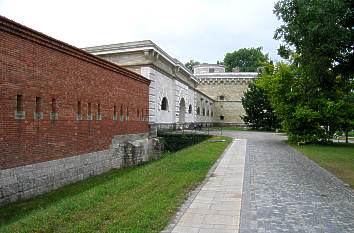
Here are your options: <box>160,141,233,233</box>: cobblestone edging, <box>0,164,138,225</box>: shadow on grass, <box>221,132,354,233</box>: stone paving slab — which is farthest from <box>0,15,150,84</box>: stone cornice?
<box>221,132,354,233</box>: stone paving slab

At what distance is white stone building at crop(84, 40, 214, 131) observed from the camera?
80.1 ft

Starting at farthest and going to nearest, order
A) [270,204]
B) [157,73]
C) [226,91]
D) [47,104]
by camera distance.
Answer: [226,91] → [157,73] → [47,104] → [270,204]

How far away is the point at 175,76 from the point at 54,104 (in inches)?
785

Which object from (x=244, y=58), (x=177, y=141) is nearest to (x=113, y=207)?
(x=177, y=141)

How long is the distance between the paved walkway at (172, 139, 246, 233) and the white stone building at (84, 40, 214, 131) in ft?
45.7

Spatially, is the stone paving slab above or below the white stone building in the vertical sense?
below

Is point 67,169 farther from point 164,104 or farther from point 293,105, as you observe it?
point 293,105

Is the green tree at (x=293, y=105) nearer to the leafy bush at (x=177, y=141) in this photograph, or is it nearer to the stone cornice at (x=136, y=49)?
the leafy bush at (x=177, y=141)

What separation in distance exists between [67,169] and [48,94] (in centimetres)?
259

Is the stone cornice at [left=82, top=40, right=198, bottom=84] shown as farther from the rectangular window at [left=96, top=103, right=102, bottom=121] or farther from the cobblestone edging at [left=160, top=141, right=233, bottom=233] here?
the cobblestone edging at [left=160, top=141, right=233, bottom=233]

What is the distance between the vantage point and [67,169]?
1244cm

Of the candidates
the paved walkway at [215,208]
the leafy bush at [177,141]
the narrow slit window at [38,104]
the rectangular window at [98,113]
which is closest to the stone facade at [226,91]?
the leafy bush at [177,141]

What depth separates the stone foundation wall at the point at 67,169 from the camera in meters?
9.60

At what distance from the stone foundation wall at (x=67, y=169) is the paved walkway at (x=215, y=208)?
4676mm
